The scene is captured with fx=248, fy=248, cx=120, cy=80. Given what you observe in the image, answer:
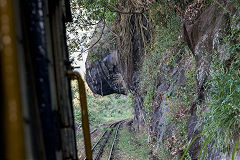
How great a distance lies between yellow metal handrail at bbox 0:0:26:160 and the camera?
67cm

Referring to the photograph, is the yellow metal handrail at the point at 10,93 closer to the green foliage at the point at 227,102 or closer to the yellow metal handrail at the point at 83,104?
the yellow metal handrail at the point at 83,104

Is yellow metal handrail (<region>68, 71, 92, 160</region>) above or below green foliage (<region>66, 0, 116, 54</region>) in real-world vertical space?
below

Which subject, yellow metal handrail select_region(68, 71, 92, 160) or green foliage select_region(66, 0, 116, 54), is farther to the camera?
green foliage select_region(66, 0, 116, 54)

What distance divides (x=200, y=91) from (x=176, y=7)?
4042 mm

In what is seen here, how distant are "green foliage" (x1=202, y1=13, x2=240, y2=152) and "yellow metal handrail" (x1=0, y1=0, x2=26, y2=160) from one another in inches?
132

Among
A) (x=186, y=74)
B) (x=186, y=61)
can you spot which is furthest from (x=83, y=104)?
(x=186, y=61)

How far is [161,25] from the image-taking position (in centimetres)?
1059

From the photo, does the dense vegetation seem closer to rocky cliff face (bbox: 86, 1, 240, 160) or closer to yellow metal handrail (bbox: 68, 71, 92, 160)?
rocky cliff face (bbox: 86, 1, 240, 160)

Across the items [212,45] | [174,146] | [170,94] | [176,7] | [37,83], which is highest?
[176,7]

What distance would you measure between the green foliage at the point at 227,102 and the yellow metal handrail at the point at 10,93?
3.35 meters

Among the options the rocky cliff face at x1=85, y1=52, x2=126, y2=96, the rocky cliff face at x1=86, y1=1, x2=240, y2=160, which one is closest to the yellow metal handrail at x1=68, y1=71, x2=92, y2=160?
the rocky cliff face at x1=86, y1=1, x2=240, y2=160

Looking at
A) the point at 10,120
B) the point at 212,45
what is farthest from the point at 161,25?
the point at 10,120

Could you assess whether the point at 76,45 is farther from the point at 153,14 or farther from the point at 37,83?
the point at 37,83

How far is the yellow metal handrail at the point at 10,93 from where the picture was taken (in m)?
0.67
